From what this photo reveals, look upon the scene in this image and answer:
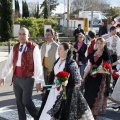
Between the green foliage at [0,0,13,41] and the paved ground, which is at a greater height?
the green foliage at [0,0,13,41]

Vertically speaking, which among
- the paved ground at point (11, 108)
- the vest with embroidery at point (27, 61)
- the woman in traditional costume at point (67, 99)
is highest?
the vest with embroidery at point (27, 61)

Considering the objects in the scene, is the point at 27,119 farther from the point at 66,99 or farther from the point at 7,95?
the point at 7,95

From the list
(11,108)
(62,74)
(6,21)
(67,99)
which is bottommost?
(11,108)

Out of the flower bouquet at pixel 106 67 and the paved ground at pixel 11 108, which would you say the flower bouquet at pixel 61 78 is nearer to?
the flower bouquet at pixel 106 67

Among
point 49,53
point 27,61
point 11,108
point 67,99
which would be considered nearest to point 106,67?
point 67,99

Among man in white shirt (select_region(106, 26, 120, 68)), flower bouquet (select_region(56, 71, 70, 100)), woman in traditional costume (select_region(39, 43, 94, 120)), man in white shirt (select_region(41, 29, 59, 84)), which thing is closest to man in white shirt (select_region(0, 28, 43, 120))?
woman in traditional costume (select_region(39, 43, 94, 120))

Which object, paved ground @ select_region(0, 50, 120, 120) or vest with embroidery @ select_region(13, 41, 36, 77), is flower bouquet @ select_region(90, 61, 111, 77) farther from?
A: vest with embroidery @ select_region(13, 41, 36, 77)

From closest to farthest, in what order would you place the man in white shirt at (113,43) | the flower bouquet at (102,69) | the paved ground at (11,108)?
the flower bouquet at (102,69) → the paved ground at (11,108) → the man in white shirt at (113,43)

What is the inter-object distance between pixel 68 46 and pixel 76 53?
15.1 ft

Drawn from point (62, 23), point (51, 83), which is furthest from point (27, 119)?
point (62, 23)

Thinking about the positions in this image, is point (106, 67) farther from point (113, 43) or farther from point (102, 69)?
point (113, 43)

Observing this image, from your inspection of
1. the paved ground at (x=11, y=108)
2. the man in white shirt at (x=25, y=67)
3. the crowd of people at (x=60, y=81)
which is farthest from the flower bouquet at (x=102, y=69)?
the man in white shirt at (x=25, y=67)

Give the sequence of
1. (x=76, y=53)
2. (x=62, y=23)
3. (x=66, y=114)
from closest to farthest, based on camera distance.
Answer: (x=66, y=114) < (x=76, y=53) < (x=62, y=23)

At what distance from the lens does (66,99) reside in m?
6.23
